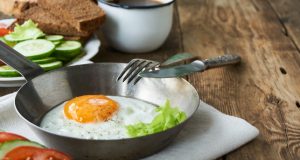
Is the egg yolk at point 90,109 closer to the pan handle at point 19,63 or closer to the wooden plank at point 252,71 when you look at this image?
the pan handle at point 19,63

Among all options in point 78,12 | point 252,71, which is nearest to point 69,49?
point 78,12

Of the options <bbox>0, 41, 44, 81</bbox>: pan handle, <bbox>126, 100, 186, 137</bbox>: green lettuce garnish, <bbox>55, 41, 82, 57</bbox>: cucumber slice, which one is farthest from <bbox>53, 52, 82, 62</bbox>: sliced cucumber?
<bbox>126, 100, 186, 137</bbox>: green lettuce garnish

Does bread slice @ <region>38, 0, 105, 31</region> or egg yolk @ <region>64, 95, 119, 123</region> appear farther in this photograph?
bread slice @ <region>38, 0, 105, 31</region>

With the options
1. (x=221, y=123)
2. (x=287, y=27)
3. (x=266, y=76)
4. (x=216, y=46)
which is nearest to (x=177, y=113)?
(x=221, y=123)

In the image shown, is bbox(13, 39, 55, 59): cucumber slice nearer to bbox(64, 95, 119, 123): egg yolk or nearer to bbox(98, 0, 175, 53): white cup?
bbox(98, 0, 175, 53): white cup

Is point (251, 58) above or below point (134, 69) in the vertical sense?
below

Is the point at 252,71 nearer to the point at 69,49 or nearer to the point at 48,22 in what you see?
the point at 69,49
